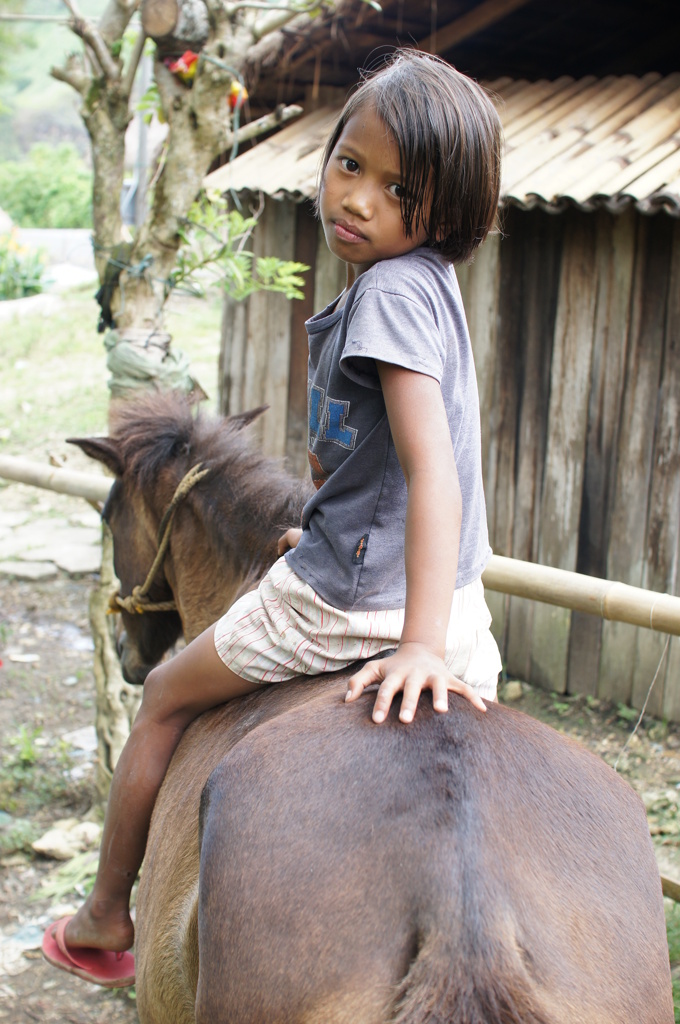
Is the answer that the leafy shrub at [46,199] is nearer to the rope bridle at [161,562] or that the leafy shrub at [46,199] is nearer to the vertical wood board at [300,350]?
the vertical wood board at [300,350]

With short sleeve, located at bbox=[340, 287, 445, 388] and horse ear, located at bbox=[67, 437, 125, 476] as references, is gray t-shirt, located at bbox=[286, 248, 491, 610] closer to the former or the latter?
short sleeve, located at bbox=[340, 287, 445, 388]

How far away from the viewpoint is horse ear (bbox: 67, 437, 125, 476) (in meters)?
2.76

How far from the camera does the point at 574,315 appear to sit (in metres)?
5.37

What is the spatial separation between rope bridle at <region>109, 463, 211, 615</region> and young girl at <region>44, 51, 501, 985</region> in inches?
32.1

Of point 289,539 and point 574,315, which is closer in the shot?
point 289,539

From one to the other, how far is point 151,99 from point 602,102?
2945 millimetres

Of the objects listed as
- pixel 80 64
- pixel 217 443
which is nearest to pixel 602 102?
pixel 80 64

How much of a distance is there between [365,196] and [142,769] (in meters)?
1.41

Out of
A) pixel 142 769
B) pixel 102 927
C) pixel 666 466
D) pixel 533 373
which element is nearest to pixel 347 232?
pixel 142 769

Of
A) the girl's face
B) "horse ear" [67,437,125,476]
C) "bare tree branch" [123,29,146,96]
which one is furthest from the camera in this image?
"bare tree branch" [123,29,146,96]

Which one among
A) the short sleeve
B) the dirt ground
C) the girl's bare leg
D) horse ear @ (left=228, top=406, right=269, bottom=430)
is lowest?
the dirt ground

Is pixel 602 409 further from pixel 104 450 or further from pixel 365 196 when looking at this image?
pixel 365 196

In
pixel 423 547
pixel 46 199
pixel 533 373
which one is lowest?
pixel 423 547

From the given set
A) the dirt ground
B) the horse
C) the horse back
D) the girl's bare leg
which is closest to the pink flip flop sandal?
the girl's bare leg
